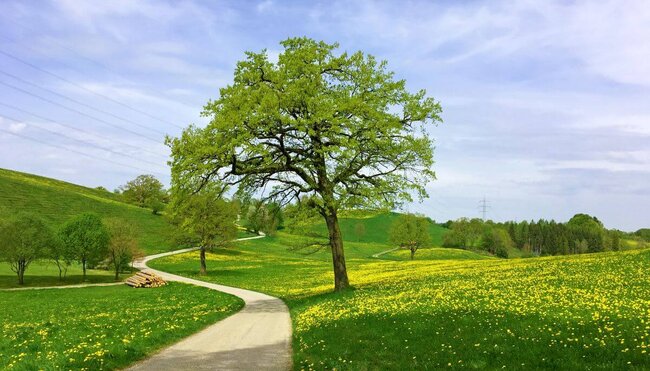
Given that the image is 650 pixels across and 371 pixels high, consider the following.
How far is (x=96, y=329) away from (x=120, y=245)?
45.1m

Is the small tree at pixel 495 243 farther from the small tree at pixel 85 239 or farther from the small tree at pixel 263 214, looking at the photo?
the small tree at pixel 263 214

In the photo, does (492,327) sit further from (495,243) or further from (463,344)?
(495,243)

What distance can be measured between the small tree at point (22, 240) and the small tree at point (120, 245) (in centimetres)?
748

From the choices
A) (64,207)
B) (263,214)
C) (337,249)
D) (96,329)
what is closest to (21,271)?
(263,214)

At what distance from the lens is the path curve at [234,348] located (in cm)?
1275

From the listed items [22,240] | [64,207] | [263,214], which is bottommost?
[22,240]

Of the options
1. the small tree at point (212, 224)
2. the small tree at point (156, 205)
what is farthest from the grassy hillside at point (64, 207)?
the small tree at point (212, 224)

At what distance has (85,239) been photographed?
5697 cm

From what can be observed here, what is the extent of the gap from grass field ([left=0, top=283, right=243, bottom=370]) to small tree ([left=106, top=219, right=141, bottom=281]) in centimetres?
2344

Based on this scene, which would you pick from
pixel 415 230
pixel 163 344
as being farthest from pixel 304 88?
pixel 415 230

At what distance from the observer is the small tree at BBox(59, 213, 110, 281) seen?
5634 cm

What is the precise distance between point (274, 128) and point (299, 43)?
6.18 meters

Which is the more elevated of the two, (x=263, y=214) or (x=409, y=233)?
(x=263, y=214)

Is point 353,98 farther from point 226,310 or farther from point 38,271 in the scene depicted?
point 38,271
